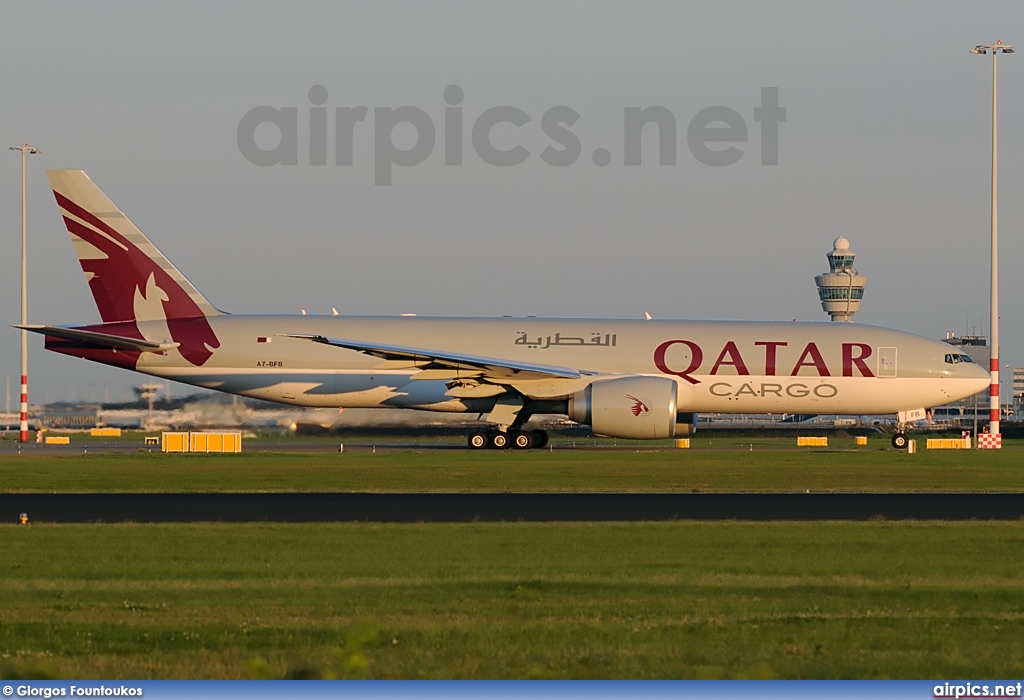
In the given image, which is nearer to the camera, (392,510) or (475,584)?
(475,584)

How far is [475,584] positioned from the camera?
12234 millimetres

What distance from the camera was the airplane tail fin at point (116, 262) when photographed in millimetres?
39594

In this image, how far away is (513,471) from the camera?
29.1 metres

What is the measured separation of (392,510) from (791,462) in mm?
15708

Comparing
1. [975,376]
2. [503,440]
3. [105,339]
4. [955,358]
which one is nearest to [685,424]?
[503,440]

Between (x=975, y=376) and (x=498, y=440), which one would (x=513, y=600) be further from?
(x=975, y=376)

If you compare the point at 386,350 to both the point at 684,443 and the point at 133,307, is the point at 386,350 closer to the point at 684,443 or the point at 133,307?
the point at 133,307

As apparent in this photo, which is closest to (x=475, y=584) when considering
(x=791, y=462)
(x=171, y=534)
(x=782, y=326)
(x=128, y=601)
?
(x=128, y=601)

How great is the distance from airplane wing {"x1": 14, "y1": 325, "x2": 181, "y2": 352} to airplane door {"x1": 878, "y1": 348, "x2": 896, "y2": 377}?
820 inches

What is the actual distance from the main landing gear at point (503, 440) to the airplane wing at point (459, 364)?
70.8 inches

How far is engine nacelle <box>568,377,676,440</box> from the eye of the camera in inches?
1407

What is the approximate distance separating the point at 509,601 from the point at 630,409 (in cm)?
2475

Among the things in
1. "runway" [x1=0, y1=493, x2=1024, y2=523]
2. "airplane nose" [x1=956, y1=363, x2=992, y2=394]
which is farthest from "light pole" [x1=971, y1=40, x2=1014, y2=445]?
"runway" [x1=0, y1=493, x2=1024, y2=523]

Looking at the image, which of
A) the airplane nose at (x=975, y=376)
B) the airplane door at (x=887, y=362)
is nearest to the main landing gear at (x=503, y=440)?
the airplane door at (x=887, y=362)
